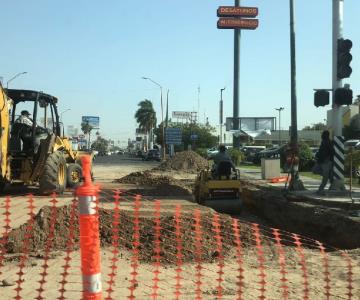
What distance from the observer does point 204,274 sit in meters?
7.13

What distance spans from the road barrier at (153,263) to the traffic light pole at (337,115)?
876cm

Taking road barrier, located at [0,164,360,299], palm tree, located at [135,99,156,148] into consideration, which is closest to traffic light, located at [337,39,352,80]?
road barrier, located at [0,164,360,299]

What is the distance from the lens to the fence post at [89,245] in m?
3.84

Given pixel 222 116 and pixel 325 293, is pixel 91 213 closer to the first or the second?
pixel 325 293

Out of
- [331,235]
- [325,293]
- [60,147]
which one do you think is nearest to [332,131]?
[331,235]

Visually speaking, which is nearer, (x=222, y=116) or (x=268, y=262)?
(x=268, y=262)

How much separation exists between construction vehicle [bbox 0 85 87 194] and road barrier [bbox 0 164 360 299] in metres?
5.49

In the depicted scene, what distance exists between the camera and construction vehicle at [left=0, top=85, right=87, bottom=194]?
15555 millimetres

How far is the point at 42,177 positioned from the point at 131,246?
7.95 meters

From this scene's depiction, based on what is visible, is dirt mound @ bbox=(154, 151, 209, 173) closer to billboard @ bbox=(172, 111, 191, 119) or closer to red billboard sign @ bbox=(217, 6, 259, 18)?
red billboard sign @ bbox=(217, 6, 259, 18)

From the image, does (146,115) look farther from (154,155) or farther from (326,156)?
(326,156)

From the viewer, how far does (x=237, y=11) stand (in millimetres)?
70625

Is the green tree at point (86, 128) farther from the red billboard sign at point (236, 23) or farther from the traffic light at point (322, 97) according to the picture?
the traffic light at point (322, 97)

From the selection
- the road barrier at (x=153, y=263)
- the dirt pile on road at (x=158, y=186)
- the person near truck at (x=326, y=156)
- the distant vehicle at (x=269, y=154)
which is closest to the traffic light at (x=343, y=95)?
the person near truck at (x=326, y=156)
